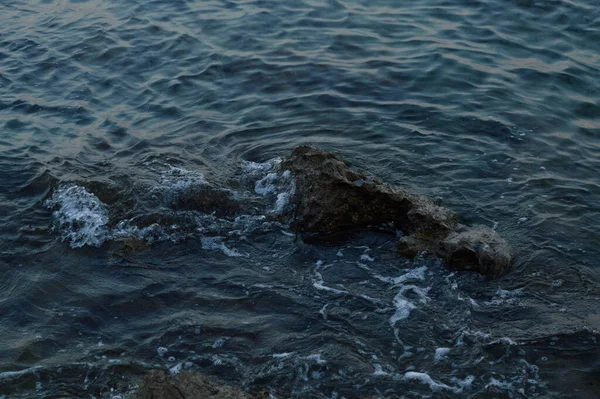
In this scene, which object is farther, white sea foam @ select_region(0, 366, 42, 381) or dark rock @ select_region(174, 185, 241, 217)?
dark rock @ select_region(174, 185, 241, 217)

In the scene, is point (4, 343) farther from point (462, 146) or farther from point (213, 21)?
point (213, 21)

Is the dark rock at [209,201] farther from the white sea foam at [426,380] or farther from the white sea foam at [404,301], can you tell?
the white sea foam at [426,380]

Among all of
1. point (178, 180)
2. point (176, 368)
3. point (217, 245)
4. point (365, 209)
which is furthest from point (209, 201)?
point (176, 368)

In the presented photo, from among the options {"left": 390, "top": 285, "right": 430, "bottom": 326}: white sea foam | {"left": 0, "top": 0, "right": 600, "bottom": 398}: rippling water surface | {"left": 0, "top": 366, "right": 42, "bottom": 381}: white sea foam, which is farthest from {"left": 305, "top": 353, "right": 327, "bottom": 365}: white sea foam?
{"left": 0, "top": 366, "right": 42, "bottom": 381}: white sea foam

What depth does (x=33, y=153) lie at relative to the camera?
28.6ft

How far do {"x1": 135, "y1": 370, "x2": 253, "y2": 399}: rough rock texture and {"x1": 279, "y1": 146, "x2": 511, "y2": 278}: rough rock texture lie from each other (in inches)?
105

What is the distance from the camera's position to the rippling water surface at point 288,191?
529 cm

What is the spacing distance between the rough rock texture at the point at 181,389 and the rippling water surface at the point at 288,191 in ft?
2.74

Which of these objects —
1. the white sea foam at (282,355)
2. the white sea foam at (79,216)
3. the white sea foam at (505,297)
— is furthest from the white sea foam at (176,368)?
the white sea foam at (505,297)

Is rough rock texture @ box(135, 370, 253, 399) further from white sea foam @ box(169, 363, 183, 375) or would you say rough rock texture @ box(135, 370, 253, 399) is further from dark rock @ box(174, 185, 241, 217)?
dark rock @ box(174, 185, 241, 217)

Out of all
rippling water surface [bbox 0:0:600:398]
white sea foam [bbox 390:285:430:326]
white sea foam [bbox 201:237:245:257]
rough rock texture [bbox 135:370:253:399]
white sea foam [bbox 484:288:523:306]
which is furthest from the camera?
white sea foam [bbox 201:237:245:257]

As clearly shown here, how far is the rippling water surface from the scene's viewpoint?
5.29 m

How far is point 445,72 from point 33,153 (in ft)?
18.5

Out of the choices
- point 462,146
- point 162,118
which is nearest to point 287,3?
point 162,118
